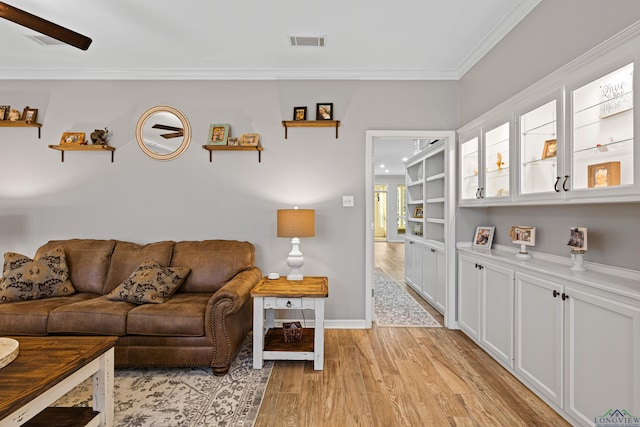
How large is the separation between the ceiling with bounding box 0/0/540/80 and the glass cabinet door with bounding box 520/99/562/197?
2.83 feet

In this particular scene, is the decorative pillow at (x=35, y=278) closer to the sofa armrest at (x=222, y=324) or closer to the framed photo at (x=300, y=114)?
the sofa armrest at (x=222, y=324)

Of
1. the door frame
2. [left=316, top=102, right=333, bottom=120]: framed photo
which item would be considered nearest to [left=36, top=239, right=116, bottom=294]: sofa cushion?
[left=316, top=102, right=333, bottom=120]: framed photo

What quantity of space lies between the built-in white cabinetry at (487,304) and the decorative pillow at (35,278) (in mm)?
3738

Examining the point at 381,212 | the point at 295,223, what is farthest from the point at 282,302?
the point at 381,212

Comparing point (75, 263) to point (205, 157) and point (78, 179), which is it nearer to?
point (78, 179)

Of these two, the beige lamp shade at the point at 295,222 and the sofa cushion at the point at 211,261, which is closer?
the beige lamp shade at the point at 295,222

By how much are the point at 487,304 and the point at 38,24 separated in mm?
3659

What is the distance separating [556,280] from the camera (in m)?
2.01

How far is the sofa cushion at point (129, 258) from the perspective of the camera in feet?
10.5

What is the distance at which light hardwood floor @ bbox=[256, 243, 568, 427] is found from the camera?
2.02 meters

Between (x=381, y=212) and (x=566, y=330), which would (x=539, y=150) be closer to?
(x=566, y=330)

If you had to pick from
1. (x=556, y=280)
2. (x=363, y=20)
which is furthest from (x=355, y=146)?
(x=556, y=280)

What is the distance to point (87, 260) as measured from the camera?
10.7ft

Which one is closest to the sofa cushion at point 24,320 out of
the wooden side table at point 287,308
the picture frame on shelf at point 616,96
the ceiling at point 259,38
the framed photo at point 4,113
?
the wooden side table at point 287,308
